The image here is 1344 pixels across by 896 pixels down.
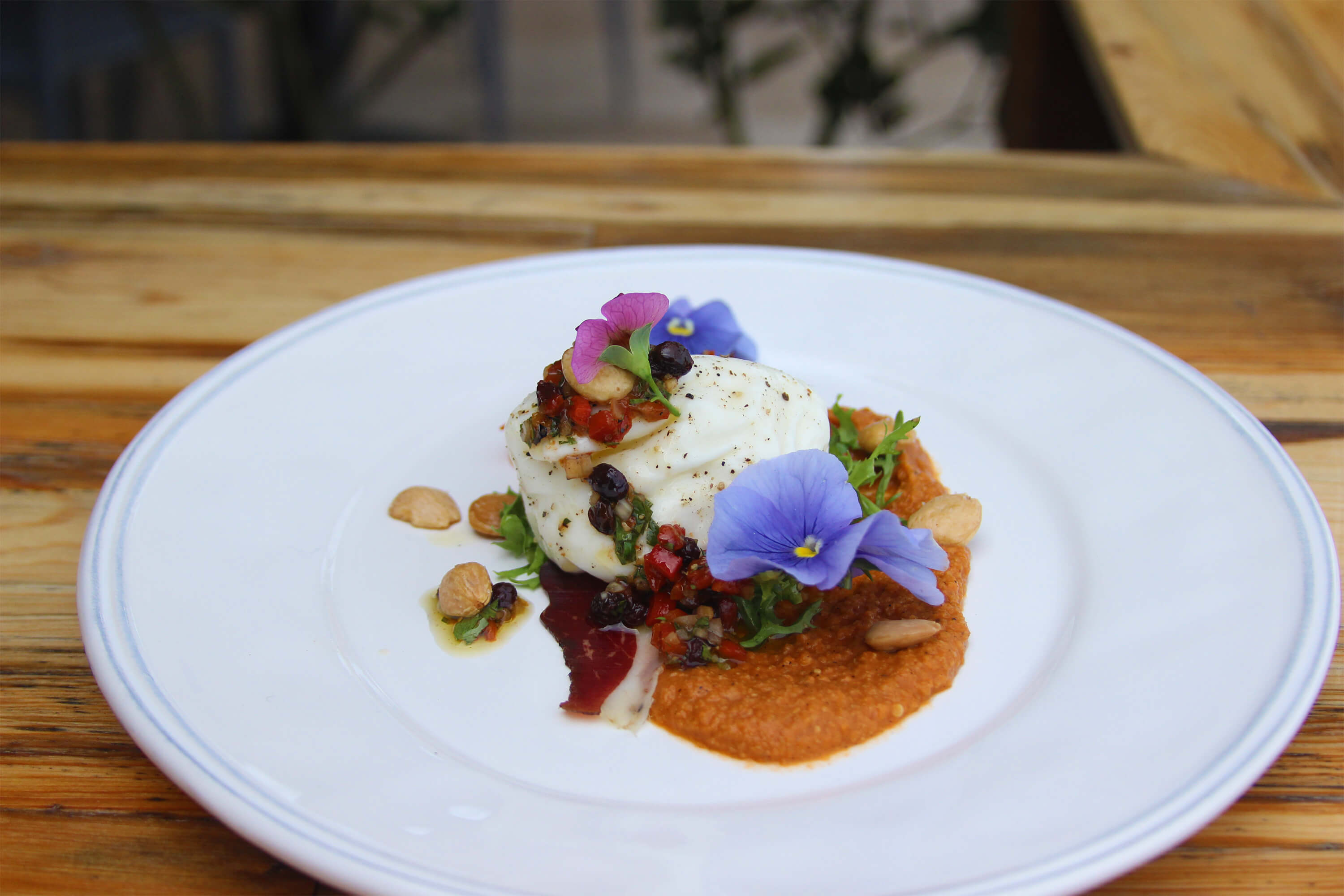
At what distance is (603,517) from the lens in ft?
6.30

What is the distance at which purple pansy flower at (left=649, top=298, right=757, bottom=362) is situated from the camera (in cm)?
236

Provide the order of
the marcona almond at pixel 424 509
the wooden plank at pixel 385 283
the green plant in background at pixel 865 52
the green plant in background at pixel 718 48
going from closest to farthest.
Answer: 1. the marcona almond at pixel 424 509
2. the wooden plank at pixel 385 283
3. the green plant in background at pixel 718 48
4. the green plant in background at pixel 865 52

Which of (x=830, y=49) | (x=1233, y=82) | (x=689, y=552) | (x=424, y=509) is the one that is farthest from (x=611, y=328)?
(x=830, y=49)

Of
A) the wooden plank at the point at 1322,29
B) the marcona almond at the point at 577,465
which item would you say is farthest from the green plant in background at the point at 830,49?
the marcona almond at the point at 577,465

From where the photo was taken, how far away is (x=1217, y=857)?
4.46ft

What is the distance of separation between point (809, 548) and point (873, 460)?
382 millimetres

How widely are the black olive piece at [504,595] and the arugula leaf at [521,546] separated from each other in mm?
87

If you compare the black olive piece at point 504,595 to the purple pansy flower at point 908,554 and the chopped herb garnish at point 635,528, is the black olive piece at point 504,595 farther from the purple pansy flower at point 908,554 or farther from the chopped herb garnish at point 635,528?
the purple pansy flower at point 908,554

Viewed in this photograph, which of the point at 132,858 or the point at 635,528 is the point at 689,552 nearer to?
the point at 635,528

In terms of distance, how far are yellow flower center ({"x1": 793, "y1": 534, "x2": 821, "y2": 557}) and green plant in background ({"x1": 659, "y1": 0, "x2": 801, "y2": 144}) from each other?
145 inches

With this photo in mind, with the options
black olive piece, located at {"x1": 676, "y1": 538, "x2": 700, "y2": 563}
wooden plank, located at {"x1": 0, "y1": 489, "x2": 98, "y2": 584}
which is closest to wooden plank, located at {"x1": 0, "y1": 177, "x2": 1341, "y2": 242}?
wooden plank, located at {"x1": 0, "y1": 489, "x2": 98, "y2": 584}

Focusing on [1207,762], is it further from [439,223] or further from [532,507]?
[439,223]

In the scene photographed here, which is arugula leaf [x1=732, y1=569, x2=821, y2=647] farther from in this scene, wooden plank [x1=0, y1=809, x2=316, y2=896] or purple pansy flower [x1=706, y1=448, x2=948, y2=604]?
wooden plank [x1=0, y1=809, x2=316, y2=896]

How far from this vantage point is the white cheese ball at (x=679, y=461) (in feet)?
6.35
